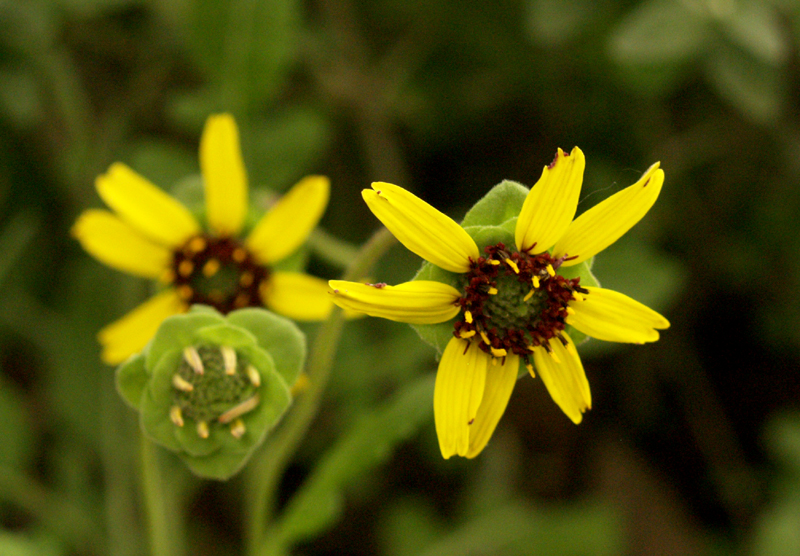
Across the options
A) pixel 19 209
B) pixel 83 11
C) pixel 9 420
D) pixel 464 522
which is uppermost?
pixel 83 11

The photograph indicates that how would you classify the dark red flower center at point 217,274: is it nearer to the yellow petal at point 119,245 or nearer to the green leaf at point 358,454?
the yellow petal at point 119,245

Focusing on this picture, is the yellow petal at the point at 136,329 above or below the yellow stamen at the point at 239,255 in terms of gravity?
below

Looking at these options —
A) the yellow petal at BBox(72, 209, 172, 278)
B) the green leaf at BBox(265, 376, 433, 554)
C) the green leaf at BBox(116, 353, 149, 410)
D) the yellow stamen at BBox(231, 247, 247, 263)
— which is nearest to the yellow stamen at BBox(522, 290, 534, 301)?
the green leaf at BBox(265, 376, 433, 554)

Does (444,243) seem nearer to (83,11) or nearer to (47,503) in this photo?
(83,11)

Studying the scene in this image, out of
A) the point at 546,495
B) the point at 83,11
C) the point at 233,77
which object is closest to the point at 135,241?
the point at 233,77

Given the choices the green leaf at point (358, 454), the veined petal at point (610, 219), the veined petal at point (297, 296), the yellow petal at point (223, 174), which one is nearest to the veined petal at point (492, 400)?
the veined petal at point (610, 219)
